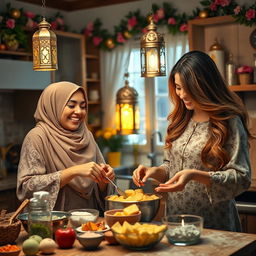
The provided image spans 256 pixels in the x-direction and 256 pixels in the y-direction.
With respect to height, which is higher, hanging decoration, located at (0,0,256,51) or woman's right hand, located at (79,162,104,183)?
hanging decoration, located at (0,0,256,51)

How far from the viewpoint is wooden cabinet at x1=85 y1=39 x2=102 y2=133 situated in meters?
5.77

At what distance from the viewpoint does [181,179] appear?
2229 millimetres

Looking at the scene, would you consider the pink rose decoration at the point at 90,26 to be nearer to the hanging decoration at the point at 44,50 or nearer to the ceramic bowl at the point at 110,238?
the hanging decoration at the point at 44,50

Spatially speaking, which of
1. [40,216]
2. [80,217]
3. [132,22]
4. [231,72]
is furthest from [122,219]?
[132,22]

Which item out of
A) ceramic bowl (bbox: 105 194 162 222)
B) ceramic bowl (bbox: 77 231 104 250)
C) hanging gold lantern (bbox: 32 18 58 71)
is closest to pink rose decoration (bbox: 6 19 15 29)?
hanging gold lantern (bbox: 32 18 58 71)

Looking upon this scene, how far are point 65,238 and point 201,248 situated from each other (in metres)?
0.55

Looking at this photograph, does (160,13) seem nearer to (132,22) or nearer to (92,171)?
(132,22)

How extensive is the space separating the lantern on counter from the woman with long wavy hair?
1871 millimetres

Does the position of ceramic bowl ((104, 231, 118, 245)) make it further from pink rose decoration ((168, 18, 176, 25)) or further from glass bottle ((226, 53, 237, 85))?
pink rose decoration ((168, 18, 176, 25))

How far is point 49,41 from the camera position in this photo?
2.52m

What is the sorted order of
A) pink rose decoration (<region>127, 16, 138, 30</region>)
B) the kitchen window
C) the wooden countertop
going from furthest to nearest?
1. the kitchen window
2. pink rose decoration (<region>127, 16, 138, 30</region>)
3. the wooden countertop

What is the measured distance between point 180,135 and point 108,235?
79 centimetres

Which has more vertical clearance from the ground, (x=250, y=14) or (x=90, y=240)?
(x=250, y=14)

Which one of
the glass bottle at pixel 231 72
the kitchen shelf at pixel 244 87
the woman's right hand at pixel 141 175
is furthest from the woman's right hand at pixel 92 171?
the glass bottle at pixel 231 72
